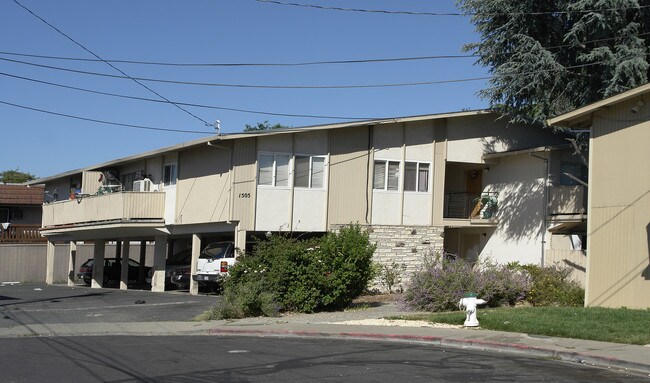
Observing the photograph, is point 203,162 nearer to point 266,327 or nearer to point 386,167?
point 386,167

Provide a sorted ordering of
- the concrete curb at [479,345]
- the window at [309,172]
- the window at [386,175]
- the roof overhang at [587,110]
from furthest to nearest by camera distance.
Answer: the window at [386,175] → the window at [309,172] → the roof overhang at [587,110] → the concrete curb at [479,345]

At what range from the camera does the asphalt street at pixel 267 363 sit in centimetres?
1131

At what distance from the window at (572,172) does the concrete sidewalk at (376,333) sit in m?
9.96

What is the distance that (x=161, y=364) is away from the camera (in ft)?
41.2

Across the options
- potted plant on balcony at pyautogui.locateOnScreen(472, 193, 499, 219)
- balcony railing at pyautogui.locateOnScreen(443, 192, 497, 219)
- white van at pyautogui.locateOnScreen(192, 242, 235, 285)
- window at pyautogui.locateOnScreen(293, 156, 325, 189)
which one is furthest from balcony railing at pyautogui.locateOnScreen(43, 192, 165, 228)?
potted plant on balcony at pyautogui.locateOnScreen(472, 193, 499, 219)

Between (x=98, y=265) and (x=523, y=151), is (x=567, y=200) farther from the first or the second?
(x=98, y=265)

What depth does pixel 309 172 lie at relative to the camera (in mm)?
29062

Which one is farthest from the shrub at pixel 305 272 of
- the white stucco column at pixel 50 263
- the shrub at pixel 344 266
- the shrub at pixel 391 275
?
the white stucco column at pixel 50 263

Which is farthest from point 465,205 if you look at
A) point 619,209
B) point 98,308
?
point 98,308

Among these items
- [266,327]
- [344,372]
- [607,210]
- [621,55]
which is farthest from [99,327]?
[621,55]

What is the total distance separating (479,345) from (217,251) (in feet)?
50.9

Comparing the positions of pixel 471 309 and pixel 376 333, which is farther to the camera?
pixel 471 309

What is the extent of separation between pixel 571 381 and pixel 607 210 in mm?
10523

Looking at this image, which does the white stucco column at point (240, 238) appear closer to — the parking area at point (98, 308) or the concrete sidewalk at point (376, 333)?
the parking area at point (98, 308)
